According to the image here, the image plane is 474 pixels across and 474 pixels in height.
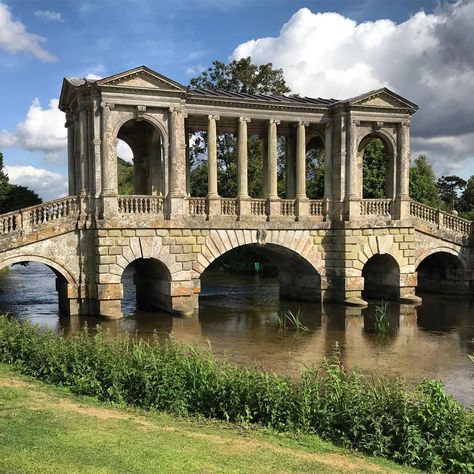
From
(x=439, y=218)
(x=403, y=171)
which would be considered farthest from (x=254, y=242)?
(x=439, y=218)

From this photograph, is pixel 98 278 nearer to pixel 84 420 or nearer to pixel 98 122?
pixel 98 122

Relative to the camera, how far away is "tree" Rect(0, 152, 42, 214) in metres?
32.9

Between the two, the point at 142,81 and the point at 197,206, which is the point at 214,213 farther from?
the point at 142,81

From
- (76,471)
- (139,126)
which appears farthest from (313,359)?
(139,126)

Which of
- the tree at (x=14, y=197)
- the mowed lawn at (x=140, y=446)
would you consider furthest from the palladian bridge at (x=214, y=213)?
the mowed lawn at (x=140, y=446)

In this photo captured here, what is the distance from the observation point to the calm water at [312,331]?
15812 mm

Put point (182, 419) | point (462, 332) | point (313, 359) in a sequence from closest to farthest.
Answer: point (182, 419) < point (313, 359) < point (462, 332)

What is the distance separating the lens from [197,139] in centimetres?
4538

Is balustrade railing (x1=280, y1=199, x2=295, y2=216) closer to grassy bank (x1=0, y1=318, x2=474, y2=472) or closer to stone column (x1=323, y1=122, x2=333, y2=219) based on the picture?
stone column (x1=323, y1=122, x2=333, y2=219)

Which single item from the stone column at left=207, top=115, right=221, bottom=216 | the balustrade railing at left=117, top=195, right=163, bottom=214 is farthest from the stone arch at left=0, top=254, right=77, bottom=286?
the stone column at left=207, top=115, right=221, bottom=216

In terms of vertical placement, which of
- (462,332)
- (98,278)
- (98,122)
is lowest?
(462,332)

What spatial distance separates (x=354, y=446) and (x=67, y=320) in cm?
1561

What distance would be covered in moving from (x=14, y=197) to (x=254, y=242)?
15921 millimetres

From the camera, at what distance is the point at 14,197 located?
33250 mm
